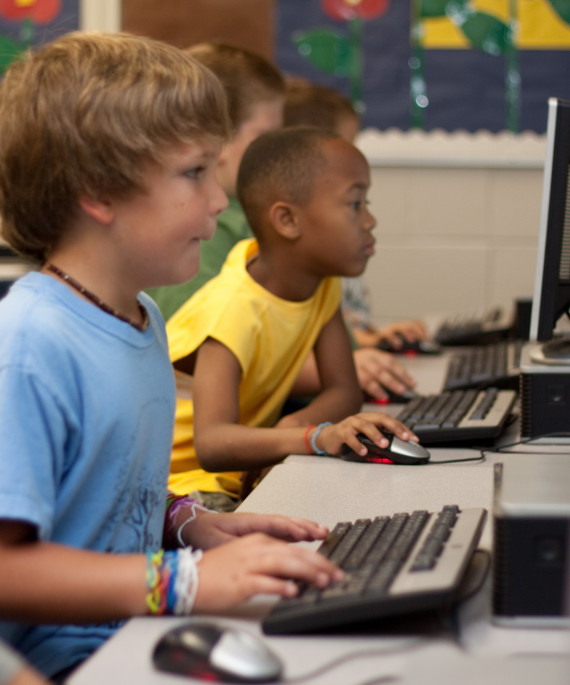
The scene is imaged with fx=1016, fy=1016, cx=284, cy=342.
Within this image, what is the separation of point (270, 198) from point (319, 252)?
0.13 meters

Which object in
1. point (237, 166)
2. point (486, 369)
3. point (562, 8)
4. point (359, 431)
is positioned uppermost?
point (562, 8)

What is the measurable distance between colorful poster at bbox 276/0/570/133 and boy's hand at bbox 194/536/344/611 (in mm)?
2890

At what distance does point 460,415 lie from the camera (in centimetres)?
151

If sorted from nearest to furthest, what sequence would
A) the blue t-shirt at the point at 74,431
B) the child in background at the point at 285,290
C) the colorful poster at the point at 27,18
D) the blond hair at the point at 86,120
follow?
the blue t-shirt at the point at 74,431
the blond hair at the point at 86,120
the child in background at the point at 285,290
the colorful poster at the point at 27,18

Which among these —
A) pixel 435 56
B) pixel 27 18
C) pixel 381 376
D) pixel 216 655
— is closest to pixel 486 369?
pixel 381 376

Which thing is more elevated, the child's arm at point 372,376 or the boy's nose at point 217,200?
the boy's nose at point 217,200

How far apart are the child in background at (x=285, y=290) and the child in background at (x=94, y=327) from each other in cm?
53

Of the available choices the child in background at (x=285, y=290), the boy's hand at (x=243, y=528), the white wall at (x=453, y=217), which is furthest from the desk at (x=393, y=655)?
the white wall at (x=453, y=217)

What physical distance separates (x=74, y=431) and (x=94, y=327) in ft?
0.36

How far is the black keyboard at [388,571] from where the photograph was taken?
74 cm

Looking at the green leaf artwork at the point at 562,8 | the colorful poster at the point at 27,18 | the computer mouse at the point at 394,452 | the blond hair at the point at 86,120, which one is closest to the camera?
the blond hair at the point at 86,120

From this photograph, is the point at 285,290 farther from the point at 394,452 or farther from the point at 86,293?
the point at 86,293

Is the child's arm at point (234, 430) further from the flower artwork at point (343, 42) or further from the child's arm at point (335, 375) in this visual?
the flower artwork at point (343, 42)

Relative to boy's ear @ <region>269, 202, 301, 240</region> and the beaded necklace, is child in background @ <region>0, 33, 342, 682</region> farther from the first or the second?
boy's ear @ <region>269, 202, 301, 240</region>
